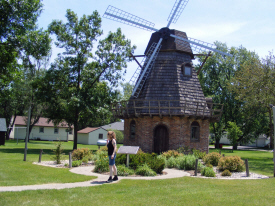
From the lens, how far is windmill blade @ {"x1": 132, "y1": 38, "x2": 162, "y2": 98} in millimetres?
23531

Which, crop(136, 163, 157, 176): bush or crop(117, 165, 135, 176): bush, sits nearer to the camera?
crop(117, 165, 135, 176): bush

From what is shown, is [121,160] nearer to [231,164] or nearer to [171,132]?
[231,164]

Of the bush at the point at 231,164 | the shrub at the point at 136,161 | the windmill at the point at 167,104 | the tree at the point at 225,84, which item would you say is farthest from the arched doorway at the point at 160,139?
the tree at the point at 225,84

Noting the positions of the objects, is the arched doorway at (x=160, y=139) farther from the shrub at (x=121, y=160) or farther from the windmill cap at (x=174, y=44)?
the shrub at (x=121, y=160)

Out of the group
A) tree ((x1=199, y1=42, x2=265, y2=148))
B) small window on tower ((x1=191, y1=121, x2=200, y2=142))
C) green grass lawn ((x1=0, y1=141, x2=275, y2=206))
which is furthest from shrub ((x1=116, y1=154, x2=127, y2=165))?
tree ((x1=199, y1=42, x2=265, y2=148))

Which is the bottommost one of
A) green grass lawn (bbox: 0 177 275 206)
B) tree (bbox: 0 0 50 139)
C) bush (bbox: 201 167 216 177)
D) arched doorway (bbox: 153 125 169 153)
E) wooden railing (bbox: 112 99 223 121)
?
green grass lawn (bbox: 0 177 275 206)

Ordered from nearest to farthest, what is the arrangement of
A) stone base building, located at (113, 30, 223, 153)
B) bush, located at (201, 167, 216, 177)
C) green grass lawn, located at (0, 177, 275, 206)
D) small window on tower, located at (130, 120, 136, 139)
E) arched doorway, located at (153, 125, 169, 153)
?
green grass lawn, located at (0, 177, 275, 206), bush, located at (201, 167, 216, 177), stone base building, located at (113, 30, 223, 153), arched doorway, located at (153, 125, 169, 153), small window on tower, located at (130, 120, 136, 139)

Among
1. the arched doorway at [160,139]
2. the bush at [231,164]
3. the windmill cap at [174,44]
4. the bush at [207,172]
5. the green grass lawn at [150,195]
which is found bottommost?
the green grass lawn at [150,195]

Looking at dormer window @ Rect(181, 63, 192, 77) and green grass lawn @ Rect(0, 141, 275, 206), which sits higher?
dormer window @ Rect(181, 63, 192, 77)

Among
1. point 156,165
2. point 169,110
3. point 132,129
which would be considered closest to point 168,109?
point 169,110

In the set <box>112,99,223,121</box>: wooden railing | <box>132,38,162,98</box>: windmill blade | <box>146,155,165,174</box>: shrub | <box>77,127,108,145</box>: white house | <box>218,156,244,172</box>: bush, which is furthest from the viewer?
<box>77,127,108,145</box>: white house

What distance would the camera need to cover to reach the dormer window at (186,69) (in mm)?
23562

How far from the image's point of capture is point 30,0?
35.4ft

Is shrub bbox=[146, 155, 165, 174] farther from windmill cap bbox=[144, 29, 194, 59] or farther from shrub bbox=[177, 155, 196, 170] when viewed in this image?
windmill cap bbox=[144, 29, 194, 59]
